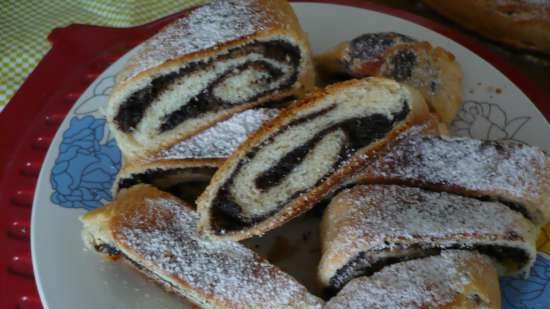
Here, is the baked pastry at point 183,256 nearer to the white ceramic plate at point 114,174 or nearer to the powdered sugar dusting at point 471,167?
the white ceramic plate at point 114,174

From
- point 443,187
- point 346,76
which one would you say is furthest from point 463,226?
point 346,76

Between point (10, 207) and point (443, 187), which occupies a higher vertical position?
point (443, 187)

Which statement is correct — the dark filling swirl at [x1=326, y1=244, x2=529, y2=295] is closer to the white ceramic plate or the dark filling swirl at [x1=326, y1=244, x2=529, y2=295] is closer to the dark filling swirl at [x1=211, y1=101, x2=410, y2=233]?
the white ceramic plate

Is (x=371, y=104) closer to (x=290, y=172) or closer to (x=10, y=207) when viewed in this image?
(x=290, y=172)

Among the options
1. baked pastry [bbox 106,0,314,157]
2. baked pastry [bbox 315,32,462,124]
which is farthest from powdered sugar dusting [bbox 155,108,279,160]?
baked pastry [bbox 315,32,462,124]

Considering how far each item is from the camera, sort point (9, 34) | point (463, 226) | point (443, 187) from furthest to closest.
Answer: point (9, 34) → point (443, 187) → point (463, 226)

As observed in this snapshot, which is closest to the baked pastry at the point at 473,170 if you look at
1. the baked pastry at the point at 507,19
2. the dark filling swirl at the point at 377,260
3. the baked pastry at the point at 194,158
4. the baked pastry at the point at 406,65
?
the dark filling swirl at the point at 377,260

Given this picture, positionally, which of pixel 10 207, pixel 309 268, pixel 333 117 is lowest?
pixel 309 268
